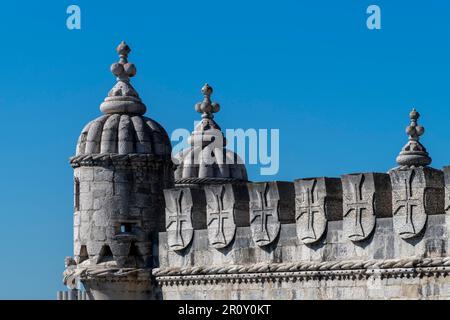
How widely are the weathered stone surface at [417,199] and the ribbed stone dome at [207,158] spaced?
32.6ft

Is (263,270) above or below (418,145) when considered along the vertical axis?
below

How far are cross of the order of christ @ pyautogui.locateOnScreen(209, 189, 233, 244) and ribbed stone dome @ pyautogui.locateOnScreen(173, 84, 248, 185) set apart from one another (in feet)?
19.4

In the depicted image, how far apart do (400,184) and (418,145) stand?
21239 mm

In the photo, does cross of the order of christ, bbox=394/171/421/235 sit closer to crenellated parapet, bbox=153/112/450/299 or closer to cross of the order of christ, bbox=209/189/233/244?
crenellated parapet, bbox=153/112/450/299

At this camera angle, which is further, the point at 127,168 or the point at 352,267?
the point at 127,168

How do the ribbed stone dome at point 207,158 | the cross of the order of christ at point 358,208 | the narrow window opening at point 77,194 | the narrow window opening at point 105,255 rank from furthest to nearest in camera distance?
the ribbed stone dome at point 207,158 < the narrow window opening at point 77,194 < the narrow window opening at point 105,255 < the cross of the order of christ at point 358,208

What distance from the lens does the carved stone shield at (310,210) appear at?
3123 cm

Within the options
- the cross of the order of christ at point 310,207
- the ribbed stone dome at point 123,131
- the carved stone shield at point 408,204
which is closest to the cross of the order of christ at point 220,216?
the cross of the order of christ at point 310,207

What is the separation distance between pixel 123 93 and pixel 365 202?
22.1 ft

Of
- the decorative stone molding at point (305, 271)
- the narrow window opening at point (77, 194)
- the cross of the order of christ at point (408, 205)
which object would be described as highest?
the narrow window opening at point (77, 194)

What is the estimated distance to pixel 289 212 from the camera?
32.3 m

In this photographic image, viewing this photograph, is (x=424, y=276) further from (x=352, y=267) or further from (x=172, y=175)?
(x=172, y=175)

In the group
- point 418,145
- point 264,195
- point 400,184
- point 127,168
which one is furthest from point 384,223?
point 418,145

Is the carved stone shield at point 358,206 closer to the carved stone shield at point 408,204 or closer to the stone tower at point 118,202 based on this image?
the carved stone shield at point 408,204
